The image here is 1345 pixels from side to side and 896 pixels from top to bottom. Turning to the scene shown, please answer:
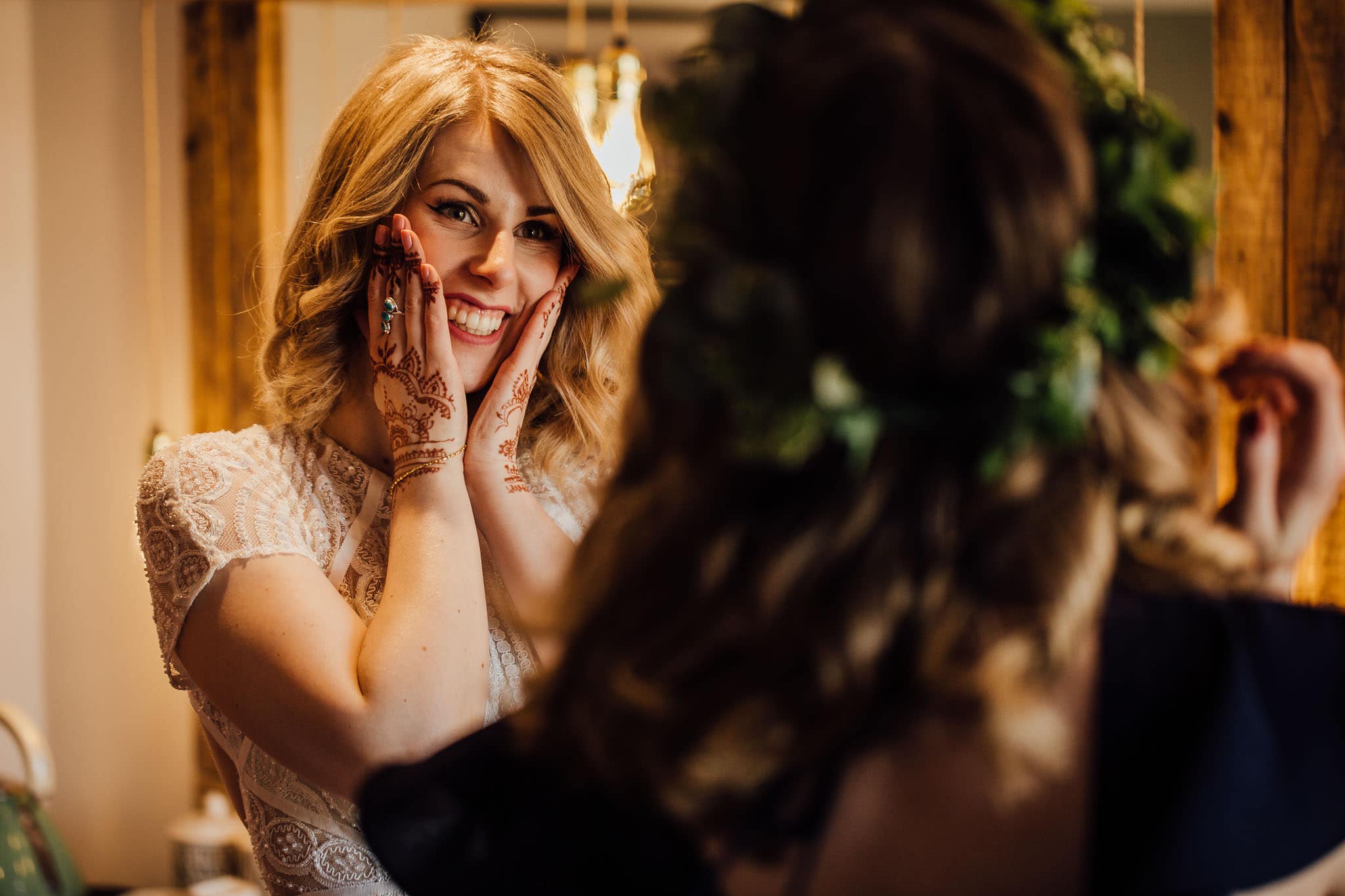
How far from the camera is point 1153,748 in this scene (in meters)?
0.62

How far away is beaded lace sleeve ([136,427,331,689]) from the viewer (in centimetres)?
112

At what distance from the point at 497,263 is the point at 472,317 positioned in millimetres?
82

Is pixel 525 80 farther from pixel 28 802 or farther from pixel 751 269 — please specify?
pixel 28 802

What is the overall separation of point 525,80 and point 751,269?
3.06 feet

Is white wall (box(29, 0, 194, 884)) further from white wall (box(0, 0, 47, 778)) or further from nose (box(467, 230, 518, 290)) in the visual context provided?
nose (box(467, 230, 518, 290))

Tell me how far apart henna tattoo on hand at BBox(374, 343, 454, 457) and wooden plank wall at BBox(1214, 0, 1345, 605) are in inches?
39.6

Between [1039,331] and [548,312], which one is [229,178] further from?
[1039,331]

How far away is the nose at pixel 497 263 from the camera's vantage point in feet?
4.34

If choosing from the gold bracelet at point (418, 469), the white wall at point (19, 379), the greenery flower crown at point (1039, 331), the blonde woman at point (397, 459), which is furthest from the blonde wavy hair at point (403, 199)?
the white wall at point (19, 379)

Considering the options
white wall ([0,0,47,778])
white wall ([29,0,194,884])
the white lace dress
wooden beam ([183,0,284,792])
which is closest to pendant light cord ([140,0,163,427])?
white wall ([29,0,194,884])

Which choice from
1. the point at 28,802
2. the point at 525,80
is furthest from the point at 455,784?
the point at 28,802

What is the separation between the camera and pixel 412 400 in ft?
4.17

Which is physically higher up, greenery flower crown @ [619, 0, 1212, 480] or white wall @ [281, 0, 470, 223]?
white wall @ [281, 0, 470, 223]

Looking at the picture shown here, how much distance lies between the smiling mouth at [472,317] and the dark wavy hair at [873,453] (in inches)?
29.8
